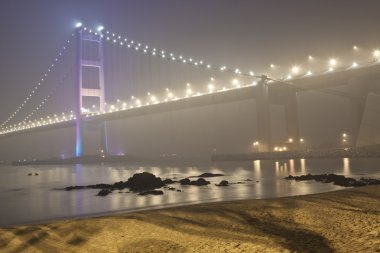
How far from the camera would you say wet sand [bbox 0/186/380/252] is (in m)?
4.65

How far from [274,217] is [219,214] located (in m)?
0.88

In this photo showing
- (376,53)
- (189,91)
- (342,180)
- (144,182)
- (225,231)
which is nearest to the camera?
(225,231)

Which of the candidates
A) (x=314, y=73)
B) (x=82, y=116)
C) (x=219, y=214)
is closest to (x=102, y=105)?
(x=82, y=116)

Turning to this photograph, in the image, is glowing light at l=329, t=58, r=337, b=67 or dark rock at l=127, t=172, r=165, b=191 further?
glowing light at l=329, t=58, r=337, b=67

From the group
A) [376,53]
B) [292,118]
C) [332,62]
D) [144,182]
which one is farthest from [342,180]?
[292,118]

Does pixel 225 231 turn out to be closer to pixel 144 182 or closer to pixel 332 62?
pixel 144 182

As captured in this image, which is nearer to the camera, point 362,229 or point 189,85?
Answer: point 362,229

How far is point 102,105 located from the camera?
58.5 meters

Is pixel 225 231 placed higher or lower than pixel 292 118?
lower

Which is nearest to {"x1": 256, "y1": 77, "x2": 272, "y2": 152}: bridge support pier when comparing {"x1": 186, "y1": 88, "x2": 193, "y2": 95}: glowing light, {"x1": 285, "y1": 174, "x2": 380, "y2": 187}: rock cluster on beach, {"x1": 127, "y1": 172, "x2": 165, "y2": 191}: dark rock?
{"x1": 186, "y1": 88, "x2": 193, "y2": 95}: glowing light

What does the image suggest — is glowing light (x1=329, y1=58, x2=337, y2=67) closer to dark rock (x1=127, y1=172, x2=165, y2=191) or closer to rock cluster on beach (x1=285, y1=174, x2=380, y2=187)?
rock cluster on beach (x1=285, y1=174, x2=380, y2=187)

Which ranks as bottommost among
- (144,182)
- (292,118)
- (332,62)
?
(144,182)

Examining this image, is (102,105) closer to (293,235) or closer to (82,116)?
(82,116)

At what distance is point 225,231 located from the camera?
5406mm
